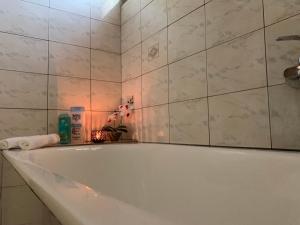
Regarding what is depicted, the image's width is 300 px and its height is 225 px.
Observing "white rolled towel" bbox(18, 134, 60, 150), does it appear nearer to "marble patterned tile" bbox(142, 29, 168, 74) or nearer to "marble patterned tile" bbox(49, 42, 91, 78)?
"marble patterned tile" bbox(49, 42, 91, 78)

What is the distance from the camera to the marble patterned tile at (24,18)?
5.15 feet

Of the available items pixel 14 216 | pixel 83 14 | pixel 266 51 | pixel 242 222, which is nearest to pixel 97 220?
pixel 242 222

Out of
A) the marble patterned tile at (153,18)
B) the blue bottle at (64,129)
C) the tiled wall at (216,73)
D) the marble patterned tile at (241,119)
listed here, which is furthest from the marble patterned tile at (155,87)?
the blue bottle at (64,129)

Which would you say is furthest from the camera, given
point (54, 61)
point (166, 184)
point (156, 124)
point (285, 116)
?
point (54, 61)

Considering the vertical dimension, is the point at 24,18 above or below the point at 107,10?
below

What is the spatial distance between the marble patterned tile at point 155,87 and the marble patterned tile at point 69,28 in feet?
1.75

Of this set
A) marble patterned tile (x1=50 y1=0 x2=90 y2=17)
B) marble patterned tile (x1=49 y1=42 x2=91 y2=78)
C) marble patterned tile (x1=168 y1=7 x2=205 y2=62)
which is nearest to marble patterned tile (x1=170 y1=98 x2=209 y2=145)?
marble patterned tile (x1=168 y1=7 x2=205 y2=62)

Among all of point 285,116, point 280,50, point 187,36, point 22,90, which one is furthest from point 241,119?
point 22,90

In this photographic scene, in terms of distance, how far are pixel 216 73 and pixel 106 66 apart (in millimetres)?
978

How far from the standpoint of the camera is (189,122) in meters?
1.31

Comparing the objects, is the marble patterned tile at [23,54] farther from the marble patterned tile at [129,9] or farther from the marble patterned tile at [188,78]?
the marble patterned tile at [188,78]

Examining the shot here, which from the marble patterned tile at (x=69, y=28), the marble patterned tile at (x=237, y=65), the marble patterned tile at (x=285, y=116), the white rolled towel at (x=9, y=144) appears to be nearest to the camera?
the marble patterned tile at (x=285, y=116)

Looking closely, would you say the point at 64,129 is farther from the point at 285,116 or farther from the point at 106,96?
the point at 285,116

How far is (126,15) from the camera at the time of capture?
1.95 meters
